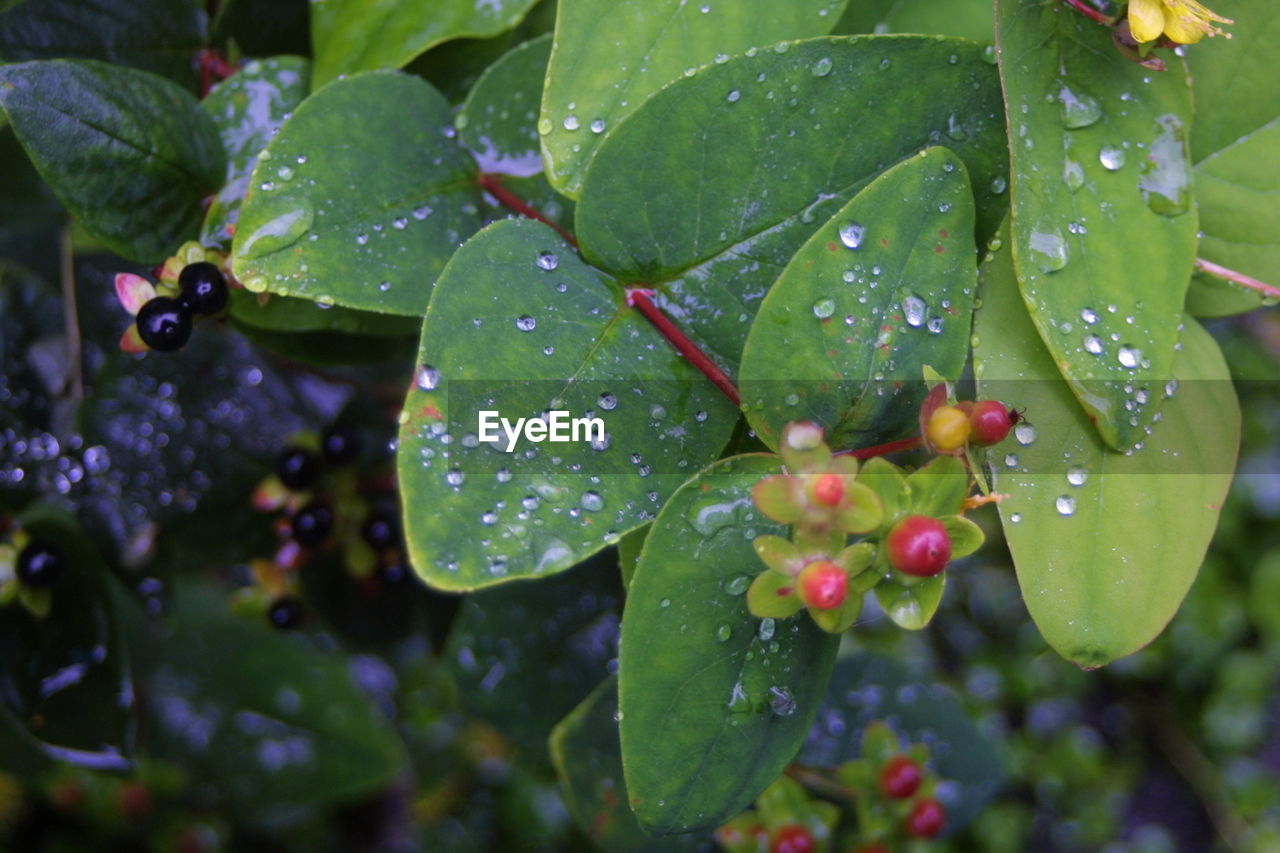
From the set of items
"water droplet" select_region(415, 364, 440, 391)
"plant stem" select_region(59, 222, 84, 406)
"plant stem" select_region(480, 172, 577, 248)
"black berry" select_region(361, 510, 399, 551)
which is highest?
"water droplet" select_region(415, 364, 440, 391)

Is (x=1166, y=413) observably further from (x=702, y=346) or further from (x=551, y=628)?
(x=551, y=628)

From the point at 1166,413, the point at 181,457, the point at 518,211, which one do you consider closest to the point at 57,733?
the point at 181,457

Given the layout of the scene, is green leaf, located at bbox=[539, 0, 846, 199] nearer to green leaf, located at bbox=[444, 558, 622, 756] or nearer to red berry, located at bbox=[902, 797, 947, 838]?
green leaf, located at bbox=[444, 558, 622, 756]

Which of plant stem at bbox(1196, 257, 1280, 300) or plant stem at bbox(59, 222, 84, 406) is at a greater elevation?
plant stem at bbox(1196, 257, 1280, 300)

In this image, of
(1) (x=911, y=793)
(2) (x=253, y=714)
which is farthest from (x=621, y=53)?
(2) (x=253, y=714)

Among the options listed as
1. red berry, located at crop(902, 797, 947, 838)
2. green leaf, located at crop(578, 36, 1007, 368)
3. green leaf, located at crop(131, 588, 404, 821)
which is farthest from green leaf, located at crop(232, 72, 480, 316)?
green leaf, located at crop(131, 588, 404, 821)

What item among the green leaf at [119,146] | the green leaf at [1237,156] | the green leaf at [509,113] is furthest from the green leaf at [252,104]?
the green leaf at [1237,156]

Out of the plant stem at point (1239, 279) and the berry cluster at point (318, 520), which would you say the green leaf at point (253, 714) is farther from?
the plant stem at point (1239, 279)
